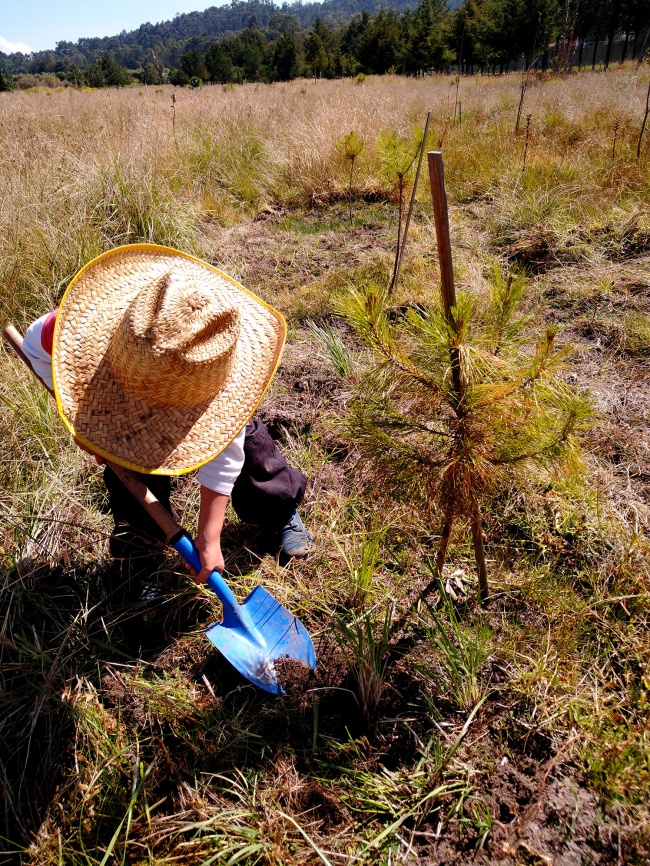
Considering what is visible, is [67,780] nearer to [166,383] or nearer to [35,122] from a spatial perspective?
[166,383]

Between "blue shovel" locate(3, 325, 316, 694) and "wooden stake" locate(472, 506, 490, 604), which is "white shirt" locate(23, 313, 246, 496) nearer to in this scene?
"blue shovel" locate(3, 325, 316, 694)

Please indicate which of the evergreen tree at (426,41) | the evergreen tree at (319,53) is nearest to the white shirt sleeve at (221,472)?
the evergreen tree at (426,41)

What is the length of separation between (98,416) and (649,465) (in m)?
2.15

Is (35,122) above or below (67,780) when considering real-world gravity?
above

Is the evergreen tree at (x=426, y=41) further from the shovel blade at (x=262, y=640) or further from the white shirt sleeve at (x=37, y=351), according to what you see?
the shovel blade at (x=262, y=640)

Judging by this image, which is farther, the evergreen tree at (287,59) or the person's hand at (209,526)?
the evergreen tree at (287,59)

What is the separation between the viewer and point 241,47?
4338cm

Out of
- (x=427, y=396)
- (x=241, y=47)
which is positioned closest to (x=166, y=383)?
(x=427, y=396)

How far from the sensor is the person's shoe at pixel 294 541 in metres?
1.98

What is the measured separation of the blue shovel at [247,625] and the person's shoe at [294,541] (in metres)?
0.27

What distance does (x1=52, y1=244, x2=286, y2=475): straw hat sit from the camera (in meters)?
1.21

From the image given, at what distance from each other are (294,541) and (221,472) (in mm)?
604

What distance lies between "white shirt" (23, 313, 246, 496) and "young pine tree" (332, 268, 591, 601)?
1.17 feet

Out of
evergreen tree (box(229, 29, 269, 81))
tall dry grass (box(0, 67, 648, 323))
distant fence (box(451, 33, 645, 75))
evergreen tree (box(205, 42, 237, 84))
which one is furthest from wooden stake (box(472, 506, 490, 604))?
evergreen tree (box(205, 42, 237, 84))
